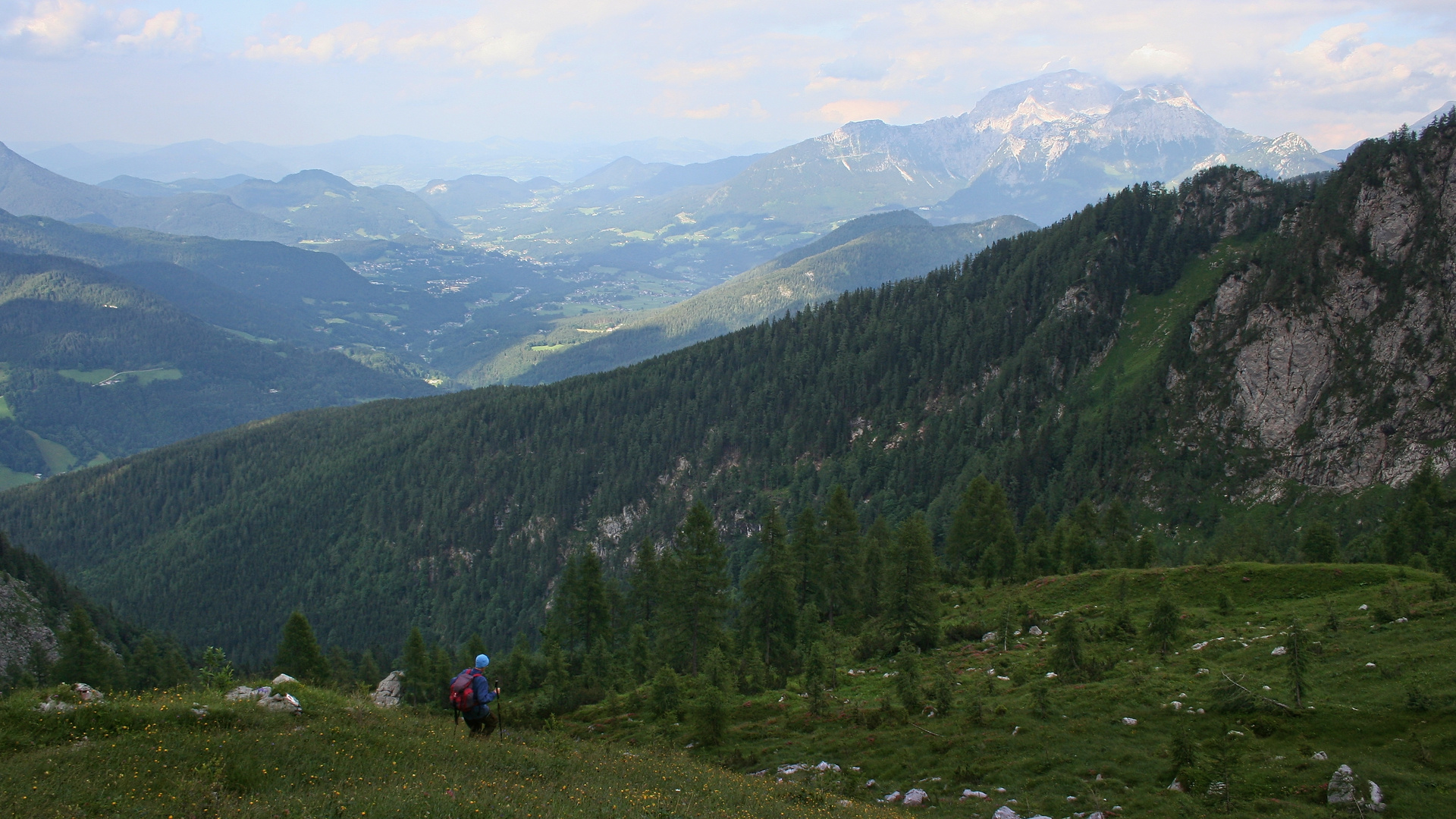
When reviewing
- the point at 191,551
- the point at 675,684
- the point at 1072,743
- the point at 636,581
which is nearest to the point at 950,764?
the point at 1072,743

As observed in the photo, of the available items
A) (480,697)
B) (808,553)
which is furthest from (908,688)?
(808,553)

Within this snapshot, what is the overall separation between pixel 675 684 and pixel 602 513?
13832 cm

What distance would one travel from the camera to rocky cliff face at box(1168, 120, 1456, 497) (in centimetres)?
8606

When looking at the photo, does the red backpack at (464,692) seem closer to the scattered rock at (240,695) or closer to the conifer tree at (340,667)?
the scattered rock at (240,695)

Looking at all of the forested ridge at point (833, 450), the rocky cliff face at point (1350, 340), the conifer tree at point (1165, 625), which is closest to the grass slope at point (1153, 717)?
the conifer tree at point (1165, 625)

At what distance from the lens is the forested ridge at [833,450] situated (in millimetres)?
118062

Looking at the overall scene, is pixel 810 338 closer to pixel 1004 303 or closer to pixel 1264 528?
pixel 1004 303

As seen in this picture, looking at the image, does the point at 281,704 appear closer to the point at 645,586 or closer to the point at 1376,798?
the point at 1376,798

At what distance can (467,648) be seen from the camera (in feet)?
237

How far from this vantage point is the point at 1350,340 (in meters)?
94.5

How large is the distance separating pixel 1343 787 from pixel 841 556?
45.4m

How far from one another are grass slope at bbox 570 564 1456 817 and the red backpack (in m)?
13.9

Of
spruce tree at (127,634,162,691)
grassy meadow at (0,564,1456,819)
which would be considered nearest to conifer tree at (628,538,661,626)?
grassy meadow at (0,564,1456,819)

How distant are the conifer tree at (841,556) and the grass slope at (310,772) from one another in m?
38.5
